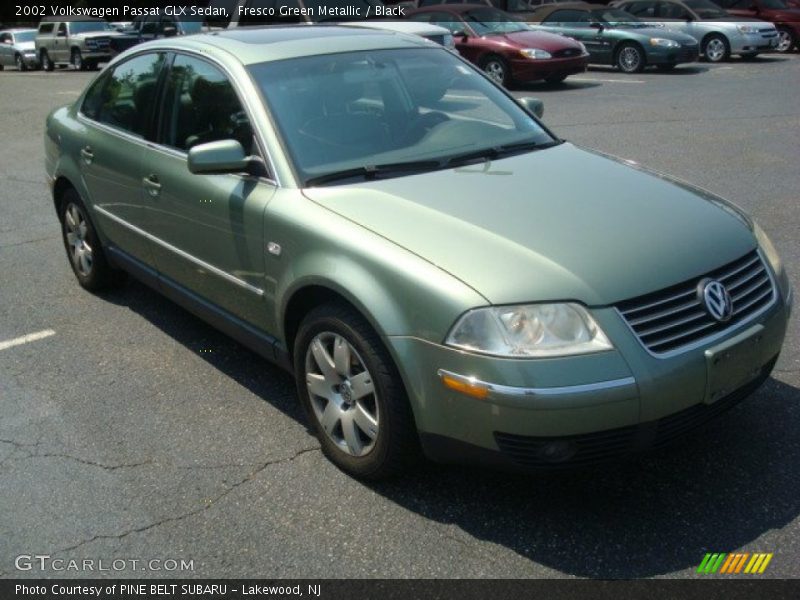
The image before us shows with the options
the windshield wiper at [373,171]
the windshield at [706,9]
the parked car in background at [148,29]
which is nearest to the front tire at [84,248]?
the windshield wiper at [373,171]

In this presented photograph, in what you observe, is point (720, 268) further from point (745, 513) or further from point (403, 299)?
point (403, 299)

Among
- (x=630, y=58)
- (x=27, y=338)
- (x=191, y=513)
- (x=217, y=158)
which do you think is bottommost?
(x=630, y=58)

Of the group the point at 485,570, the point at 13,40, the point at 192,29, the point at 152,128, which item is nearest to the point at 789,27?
the point at 192,29

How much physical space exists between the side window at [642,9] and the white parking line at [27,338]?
19.2 m

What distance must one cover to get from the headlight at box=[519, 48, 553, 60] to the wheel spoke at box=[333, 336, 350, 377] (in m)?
14.6

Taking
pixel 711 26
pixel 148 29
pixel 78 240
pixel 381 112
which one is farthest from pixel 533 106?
pixel 148 29

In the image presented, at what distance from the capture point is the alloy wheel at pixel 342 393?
3.59m

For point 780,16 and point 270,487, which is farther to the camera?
point 780,16

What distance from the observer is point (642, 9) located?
2195 centimetres

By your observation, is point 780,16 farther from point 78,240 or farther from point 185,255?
point 185,255

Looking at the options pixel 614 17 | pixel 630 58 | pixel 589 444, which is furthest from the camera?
pixel 614 17

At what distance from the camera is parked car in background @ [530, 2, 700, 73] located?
19.2 m

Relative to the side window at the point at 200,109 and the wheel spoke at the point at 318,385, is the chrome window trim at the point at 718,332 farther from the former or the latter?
the side window at the point at 200,109

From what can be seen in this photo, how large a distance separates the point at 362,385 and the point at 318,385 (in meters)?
0.33
